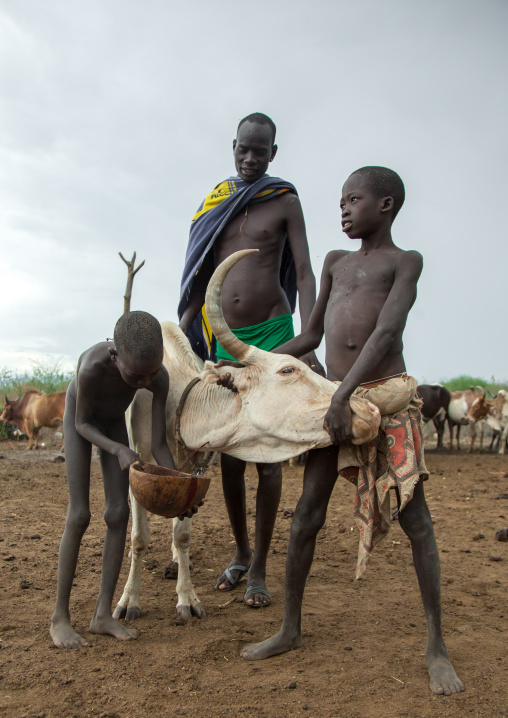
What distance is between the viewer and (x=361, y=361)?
2432 mm

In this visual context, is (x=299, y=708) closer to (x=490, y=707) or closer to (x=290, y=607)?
(x=290, y=607)

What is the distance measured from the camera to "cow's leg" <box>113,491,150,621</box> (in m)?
3.10

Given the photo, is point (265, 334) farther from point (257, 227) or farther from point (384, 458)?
point (384, 458)

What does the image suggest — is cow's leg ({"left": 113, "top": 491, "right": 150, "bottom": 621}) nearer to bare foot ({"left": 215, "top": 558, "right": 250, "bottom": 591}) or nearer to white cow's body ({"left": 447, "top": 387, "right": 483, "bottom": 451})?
bare foot ({"left": 215, "top": 558, "right": 250, "bottom": 591})

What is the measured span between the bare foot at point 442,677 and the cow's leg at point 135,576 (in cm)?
149

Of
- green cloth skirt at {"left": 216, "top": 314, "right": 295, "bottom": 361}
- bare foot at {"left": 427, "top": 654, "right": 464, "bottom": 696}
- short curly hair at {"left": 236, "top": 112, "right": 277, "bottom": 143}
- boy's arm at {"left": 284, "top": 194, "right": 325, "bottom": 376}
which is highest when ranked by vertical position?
short curly hair at {"left": 236, "top": 112, "right": 277, "bottom": 143}

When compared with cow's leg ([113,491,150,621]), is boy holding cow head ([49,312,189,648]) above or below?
above

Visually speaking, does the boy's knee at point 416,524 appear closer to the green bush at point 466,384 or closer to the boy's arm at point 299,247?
the boy's arm at point 299,247

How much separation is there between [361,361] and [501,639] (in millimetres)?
1540

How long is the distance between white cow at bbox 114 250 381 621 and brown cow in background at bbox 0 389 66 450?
24.7 feet

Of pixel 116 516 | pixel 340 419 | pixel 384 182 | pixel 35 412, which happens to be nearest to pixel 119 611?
pixel 116 516

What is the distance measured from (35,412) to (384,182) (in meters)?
9.29

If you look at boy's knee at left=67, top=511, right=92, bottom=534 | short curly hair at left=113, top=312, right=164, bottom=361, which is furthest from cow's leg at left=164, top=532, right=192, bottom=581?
short curly hair at left=113, top=312, right=164, bottom=361

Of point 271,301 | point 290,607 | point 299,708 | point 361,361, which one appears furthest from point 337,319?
point 299,708
